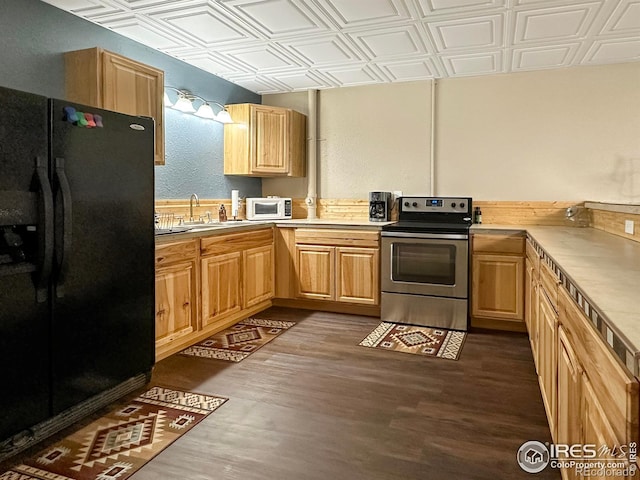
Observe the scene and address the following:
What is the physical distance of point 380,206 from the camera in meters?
4.85

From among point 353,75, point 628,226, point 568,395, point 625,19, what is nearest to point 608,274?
point 568,395

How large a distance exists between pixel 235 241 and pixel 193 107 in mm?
1301

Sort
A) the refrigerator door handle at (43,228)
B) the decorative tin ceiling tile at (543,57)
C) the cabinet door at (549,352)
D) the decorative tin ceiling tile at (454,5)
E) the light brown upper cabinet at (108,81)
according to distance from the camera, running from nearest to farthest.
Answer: the cabinet door at (549,352) < the refrigerator door handle at (43,228) < the decorative tin ceiling tile at (454,5) < the light brown upper cabinet at (108,81) < the decorative tin ceiling tile at (543,57)

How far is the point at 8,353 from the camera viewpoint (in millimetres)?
2004

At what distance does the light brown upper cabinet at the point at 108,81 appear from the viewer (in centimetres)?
306

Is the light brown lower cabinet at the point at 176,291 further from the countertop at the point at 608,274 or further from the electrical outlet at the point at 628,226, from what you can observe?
the electrical outlet at the point at 628,226

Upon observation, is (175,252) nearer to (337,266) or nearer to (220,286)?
(220,286)

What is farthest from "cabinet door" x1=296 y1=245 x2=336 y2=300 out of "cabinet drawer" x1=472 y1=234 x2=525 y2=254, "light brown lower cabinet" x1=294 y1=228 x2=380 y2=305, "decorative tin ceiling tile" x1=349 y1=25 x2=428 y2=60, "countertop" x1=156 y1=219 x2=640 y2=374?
"decorative tin ceiling tile" x1=349 y1=25 x2=428 y2=60

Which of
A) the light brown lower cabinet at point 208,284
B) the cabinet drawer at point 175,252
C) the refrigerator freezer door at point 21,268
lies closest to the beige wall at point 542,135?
the light brown lower cabinet at point 208,284

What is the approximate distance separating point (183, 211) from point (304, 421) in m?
2.46

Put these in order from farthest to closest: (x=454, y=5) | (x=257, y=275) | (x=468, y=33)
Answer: (x=257, y=275) < (x=468, y=33) < (x=454, y=5)

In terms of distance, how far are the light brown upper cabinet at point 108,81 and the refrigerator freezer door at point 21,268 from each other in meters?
1.01

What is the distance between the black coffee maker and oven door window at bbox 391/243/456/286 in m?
0.64

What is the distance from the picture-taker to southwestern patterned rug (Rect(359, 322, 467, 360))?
3506 mm
